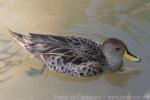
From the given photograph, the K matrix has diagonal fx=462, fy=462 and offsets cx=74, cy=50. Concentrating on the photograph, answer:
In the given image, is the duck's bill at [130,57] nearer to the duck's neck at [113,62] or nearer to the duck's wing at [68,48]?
the duck's neck at [113,62]

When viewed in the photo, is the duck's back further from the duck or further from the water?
the water

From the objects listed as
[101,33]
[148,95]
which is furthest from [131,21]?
[148,95]

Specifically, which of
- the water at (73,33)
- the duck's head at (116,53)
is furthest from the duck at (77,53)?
the water at (73,33)

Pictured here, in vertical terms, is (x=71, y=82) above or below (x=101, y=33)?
below

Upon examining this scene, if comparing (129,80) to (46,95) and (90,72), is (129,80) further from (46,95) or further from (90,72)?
(46,95)

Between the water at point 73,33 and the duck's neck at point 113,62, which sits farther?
the duck's neck at point 113,62

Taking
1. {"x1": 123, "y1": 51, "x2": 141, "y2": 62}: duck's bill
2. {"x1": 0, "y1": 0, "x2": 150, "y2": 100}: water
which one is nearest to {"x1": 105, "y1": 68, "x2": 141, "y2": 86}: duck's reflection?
{"x1": 0, "y1": 0, "x2": 150, "y2": 100}: water
